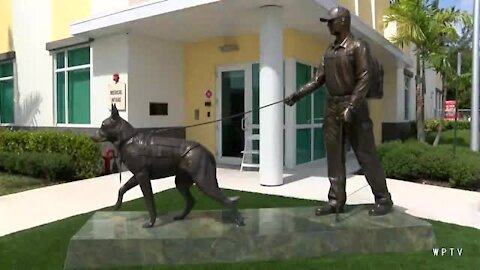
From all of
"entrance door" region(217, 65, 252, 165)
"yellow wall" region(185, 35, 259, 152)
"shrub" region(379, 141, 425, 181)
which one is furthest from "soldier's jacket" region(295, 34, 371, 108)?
"yellow wall" region(185, 35, 259, 152)

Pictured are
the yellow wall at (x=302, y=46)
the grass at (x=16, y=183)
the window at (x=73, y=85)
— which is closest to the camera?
the grass at (x=16, y=183)

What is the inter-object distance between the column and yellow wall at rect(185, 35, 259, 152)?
259 centimetres

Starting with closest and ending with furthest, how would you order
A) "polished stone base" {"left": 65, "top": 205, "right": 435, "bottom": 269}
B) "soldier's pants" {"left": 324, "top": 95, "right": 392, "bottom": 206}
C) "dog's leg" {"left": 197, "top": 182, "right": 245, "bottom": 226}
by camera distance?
"polished stone base" {"left": 65, "top": 205, "right": 435, "bottom": 269}, "dog's leg" {"left": 197, "top": 182, "right": 245, "bottom": 226}, "soldier's pants" {"left": 324, "top": 95, "right": 392, "bottom": 206}

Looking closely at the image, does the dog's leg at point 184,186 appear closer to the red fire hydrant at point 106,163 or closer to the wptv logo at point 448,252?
the wptv logo at point 448,252

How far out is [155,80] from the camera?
33.2 ft

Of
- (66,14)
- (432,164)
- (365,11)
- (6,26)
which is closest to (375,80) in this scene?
(432,164)

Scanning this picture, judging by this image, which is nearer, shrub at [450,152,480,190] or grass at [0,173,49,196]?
shrub at [450,152,480,190]

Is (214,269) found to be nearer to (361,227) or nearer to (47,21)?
(361,227)

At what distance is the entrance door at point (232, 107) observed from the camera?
33.9 feet

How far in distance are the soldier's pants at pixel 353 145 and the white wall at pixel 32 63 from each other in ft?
30.4

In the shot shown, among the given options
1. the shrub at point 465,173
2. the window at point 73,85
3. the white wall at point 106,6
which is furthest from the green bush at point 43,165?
the shrub at point 465,173

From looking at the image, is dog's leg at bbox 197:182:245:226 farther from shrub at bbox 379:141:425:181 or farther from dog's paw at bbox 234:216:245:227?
shrub at bbox 379:141:425:181

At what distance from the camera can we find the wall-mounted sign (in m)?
9.52

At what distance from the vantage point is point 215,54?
1070 centimetres
